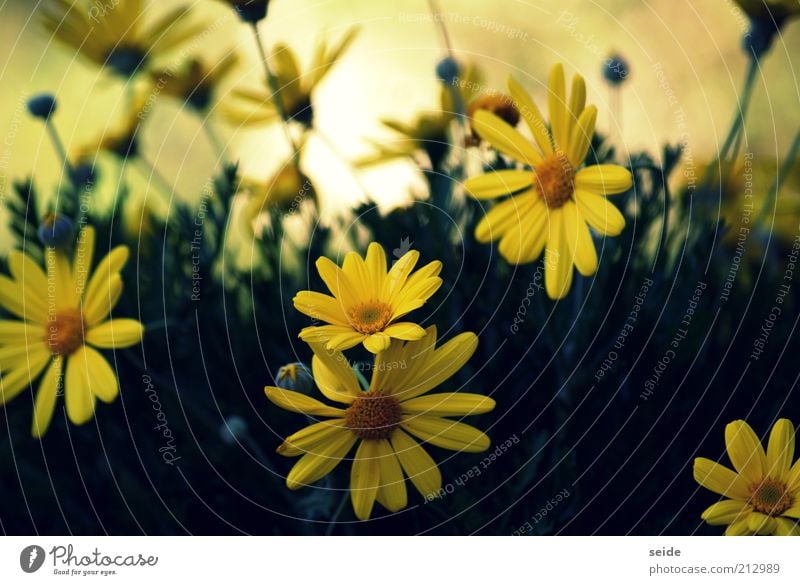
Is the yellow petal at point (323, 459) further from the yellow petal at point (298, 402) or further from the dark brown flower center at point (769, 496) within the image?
the dark brown flower center at point (769, 496)

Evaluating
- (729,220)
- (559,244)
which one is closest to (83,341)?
(559,244)

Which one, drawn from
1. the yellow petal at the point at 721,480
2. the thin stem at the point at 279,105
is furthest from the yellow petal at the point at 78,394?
the yellow petal at the point at 721,480

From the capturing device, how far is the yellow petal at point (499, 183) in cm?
71

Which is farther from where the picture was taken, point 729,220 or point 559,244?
point 729,220

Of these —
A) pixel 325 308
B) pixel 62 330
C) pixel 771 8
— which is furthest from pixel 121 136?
pixel 771 8

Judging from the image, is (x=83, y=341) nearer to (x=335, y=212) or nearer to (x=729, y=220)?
(x=335, y=212)

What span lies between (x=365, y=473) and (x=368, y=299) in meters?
0.12

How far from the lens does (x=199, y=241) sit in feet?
2.57

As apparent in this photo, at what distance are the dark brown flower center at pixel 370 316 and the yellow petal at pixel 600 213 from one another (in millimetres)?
160

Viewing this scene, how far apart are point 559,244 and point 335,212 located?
0.21 metres

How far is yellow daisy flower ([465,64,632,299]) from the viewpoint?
0.67 m

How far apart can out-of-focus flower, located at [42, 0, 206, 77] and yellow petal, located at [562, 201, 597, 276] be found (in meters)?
0.36

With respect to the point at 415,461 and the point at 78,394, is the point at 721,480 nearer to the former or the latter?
the point at 415,461
